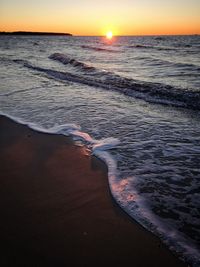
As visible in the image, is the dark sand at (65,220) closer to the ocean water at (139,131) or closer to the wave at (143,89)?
the ocean water at (139,131)

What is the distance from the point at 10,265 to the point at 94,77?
464 inches

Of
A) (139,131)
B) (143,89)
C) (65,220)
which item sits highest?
(143,89)

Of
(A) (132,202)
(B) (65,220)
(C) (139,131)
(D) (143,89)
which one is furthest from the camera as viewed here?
(D) (143,89)

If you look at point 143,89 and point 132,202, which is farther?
point 143,89

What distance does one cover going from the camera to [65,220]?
9.74 ft

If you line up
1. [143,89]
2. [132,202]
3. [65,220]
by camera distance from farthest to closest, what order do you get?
1. [143,89]
2. [132,202]
3. [65,220]

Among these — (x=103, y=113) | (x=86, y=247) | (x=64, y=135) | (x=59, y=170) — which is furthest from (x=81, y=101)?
(x=86, y=247)

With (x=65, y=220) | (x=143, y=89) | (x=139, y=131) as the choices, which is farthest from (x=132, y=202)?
(x=143, y=89)

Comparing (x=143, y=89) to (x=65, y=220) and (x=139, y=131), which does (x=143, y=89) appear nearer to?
(x=139, y=131)

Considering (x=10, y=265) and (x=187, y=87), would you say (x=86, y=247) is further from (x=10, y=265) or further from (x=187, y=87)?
(x=187, y=87)

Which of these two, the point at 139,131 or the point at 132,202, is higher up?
the point at 139,131

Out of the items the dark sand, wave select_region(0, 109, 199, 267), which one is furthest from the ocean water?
the dark sand

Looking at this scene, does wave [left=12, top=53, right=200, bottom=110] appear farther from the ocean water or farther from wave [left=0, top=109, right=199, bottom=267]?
wave [left=0, top=109, right=199, bottom=267]

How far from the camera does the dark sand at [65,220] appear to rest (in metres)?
2.51
